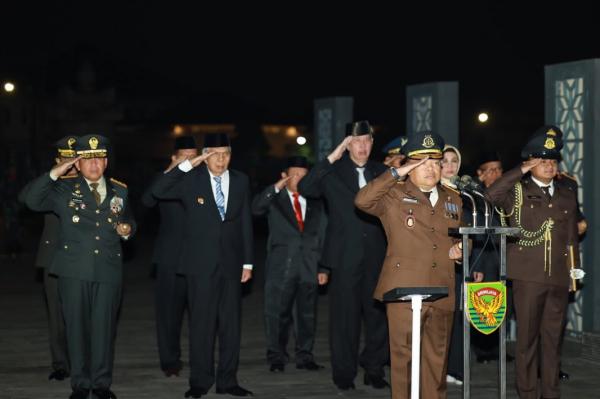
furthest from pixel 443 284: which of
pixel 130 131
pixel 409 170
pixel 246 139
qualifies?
pixel 130 131

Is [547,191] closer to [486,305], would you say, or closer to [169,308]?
[486,305]

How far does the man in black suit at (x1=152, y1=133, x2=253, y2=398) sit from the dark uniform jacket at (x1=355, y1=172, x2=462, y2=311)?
2041mm

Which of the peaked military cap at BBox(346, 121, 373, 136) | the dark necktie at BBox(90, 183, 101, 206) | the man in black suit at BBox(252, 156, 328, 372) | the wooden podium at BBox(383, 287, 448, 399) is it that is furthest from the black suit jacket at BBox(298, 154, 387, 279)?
the wooden podium at BBox(383, 287, 448, 399)

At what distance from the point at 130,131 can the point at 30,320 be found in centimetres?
8281

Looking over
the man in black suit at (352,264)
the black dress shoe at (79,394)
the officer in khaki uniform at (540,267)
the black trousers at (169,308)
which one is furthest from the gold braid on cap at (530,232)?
the black dress shoe at (79,394)

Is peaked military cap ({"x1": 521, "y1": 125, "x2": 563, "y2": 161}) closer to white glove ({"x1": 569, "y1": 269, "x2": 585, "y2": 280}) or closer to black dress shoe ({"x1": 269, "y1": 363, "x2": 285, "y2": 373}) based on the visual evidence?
white glove ({"x1": 569, "y1": 269, "x2": 585, "y2": 280})

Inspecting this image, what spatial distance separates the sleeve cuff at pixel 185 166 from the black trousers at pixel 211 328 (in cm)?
93

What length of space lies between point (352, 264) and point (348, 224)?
0.35m

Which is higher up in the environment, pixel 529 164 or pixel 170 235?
pixel 529 164

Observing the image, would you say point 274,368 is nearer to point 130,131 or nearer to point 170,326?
point 170,326

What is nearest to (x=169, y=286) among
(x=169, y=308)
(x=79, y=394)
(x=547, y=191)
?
(x=169, y=308)

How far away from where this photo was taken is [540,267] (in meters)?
8.91

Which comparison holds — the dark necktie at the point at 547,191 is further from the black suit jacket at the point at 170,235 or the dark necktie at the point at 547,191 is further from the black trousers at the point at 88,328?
the black trousers at the point at 88,328

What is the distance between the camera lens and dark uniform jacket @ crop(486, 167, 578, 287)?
8.92m
